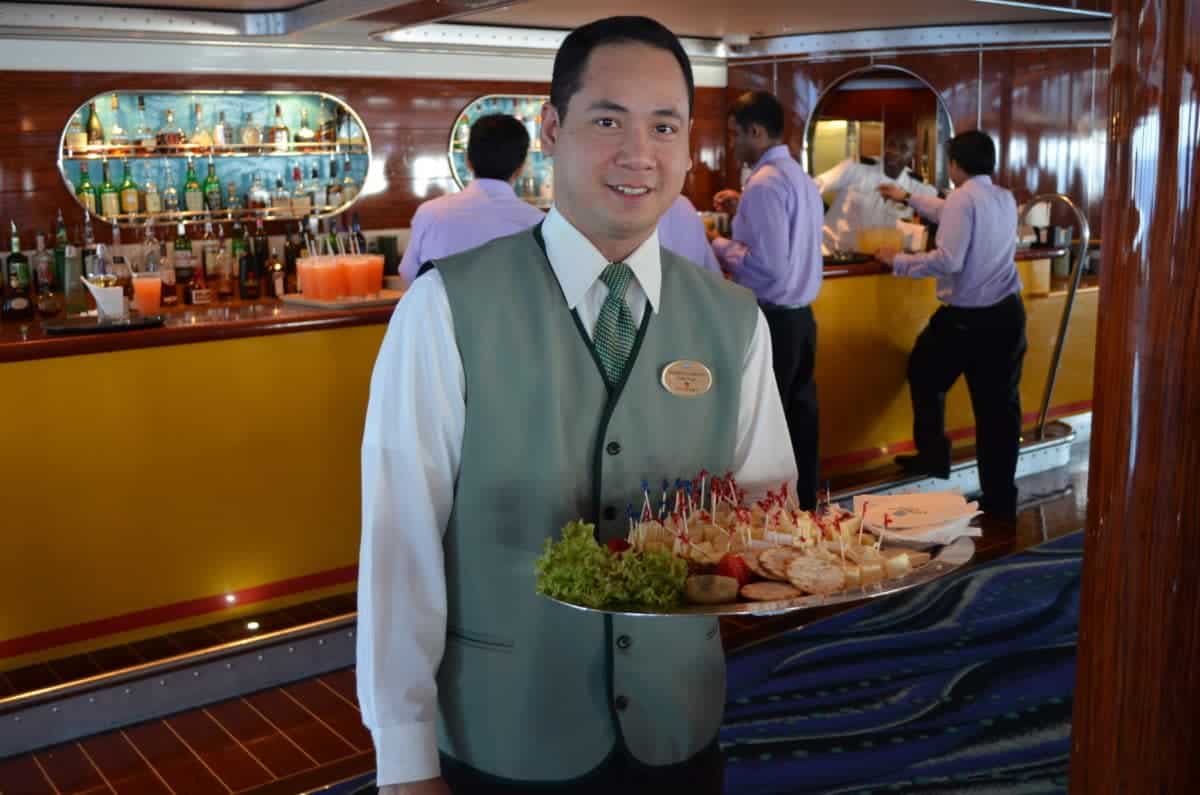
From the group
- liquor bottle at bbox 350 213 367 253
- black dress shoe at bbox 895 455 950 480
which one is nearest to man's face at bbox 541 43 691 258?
black dress shoe at bbox 895 455 950 480

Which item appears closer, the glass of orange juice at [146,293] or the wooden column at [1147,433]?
the wooden column at [1147,433]

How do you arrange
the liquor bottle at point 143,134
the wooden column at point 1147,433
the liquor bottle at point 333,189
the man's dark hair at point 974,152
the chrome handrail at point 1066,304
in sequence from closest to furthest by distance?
the wooden column at point 1147,433, the man's dark hair at point 974,152, the chrome handrail at point 1066,304, the liquor bottle at point 143,134, the liquor bottle at point 333,189

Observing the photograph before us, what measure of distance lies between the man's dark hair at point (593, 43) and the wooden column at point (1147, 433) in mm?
739

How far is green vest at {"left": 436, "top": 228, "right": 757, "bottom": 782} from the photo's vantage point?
1654 millimetres

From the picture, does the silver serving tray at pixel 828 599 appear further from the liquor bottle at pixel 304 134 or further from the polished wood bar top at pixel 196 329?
the liquor bottle at pixel 304 134

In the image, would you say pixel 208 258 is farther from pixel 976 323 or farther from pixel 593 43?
pixel 593 43

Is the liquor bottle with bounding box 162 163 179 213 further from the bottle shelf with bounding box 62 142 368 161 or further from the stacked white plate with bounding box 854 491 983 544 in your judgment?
the stacked white plate with bounding box 854 491 983 544

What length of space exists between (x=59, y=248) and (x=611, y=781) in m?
5.94

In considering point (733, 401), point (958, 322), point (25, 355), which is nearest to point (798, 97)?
point (958, 322)

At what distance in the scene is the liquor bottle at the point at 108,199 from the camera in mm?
7098

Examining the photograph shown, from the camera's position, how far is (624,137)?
5.28ft

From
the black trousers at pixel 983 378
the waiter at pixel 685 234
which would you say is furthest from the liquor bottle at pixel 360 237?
the black trousers at pixel 983 378

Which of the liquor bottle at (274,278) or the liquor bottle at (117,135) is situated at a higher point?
the liquor bottle at (117,135)

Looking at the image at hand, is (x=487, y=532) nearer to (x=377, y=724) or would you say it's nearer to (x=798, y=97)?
(x=377, y=724)
